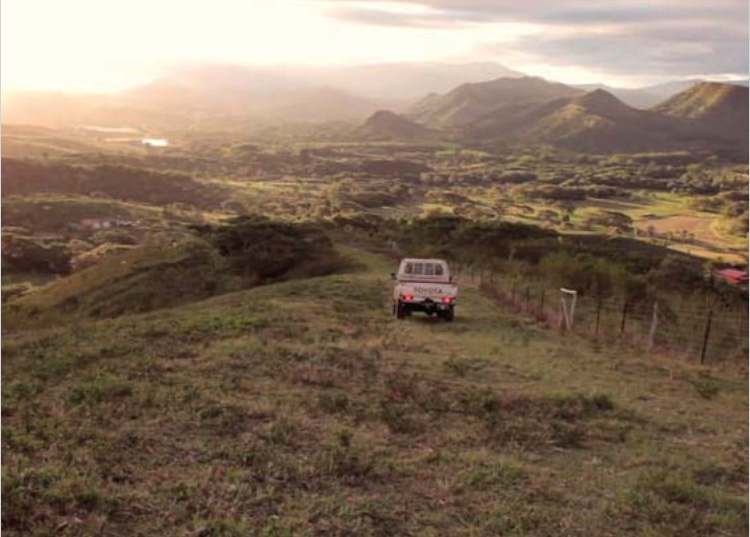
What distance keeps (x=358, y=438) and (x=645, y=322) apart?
1575cm

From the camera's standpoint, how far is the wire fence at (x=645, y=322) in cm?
1920

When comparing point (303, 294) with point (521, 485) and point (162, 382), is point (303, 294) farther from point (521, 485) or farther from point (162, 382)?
point (521, 485)

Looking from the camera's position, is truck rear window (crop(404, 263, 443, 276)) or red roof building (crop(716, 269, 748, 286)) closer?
truck rear window (crop(404, 263, 443, 276))

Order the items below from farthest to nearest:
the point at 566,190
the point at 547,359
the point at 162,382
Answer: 1. the point at 566,190
2. the point at 547,359
3. the point at 162,382

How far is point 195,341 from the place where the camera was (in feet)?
55.4

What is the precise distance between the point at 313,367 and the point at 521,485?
20.2 ft

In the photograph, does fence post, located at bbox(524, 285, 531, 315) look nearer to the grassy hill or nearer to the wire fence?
the wire fence

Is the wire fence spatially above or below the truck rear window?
below

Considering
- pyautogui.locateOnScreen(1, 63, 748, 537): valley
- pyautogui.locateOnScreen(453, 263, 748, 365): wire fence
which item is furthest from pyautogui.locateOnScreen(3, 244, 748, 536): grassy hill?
pyautogui.locateOnScreen(453, 263, 748, 365): wire fence

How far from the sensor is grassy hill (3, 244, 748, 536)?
24.6 feet

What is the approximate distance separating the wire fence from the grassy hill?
A: 208 centimetres

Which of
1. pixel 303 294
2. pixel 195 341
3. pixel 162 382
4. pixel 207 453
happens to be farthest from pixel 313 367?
pixel 303 294

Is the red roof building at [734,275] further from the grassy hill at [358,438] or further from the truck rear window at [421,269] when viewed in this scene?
the grassy hill at [358,438]

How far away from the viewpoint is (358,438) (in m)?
10.0
